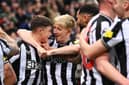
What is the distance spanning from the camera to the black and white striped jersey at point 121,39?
16.9 ft

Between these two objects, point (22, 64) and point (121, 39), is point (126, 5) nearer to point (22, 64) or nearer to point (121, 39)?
point (121, 39)

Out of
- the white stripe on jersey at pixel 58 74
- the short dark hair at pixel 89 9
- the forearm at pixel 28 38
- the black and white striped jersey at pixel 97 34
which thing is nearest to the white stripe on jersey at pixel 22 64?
the forearm at pixel 28 38

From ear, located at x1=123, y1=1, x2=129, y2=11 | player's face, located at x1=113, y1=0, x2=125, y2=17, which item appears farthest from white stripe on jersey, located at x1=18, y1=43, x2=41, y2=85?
ear, located at x1=123, y1=1, x2=129, y2=11

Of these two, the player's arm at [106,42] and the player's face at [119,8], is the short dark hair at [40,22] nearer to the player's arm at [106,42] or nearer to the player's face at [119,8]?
the player's arm at [106,42]

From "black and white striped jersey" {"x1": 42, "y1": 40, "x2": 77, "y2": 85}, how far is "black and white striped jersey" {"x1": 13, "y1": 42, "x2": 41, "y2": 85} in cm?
12

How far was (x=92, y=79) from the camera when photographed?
576cm

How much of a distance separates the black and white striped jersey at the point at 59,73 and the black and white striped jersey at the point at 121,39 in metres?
1.94

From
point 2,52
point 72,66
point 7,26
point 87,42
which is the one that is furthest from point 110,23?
point 7,26

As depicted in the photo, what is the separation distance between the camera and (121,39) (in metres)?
5.14

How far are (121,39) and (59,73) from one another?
2169 millimetres

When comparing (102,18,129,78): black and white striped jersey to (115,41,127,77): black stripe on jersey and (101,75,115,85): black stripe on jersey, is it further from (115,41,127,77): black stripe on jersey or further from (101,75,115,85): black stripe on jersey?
(101,75,115,85): black stripe on jersey

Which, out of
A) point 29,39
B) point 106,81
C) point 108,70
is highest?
point 29,39

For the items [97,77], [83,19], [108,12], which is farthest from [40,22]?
Answer: [97,77]

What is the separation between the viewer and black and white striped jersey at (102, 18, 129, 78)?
16.9 ft
